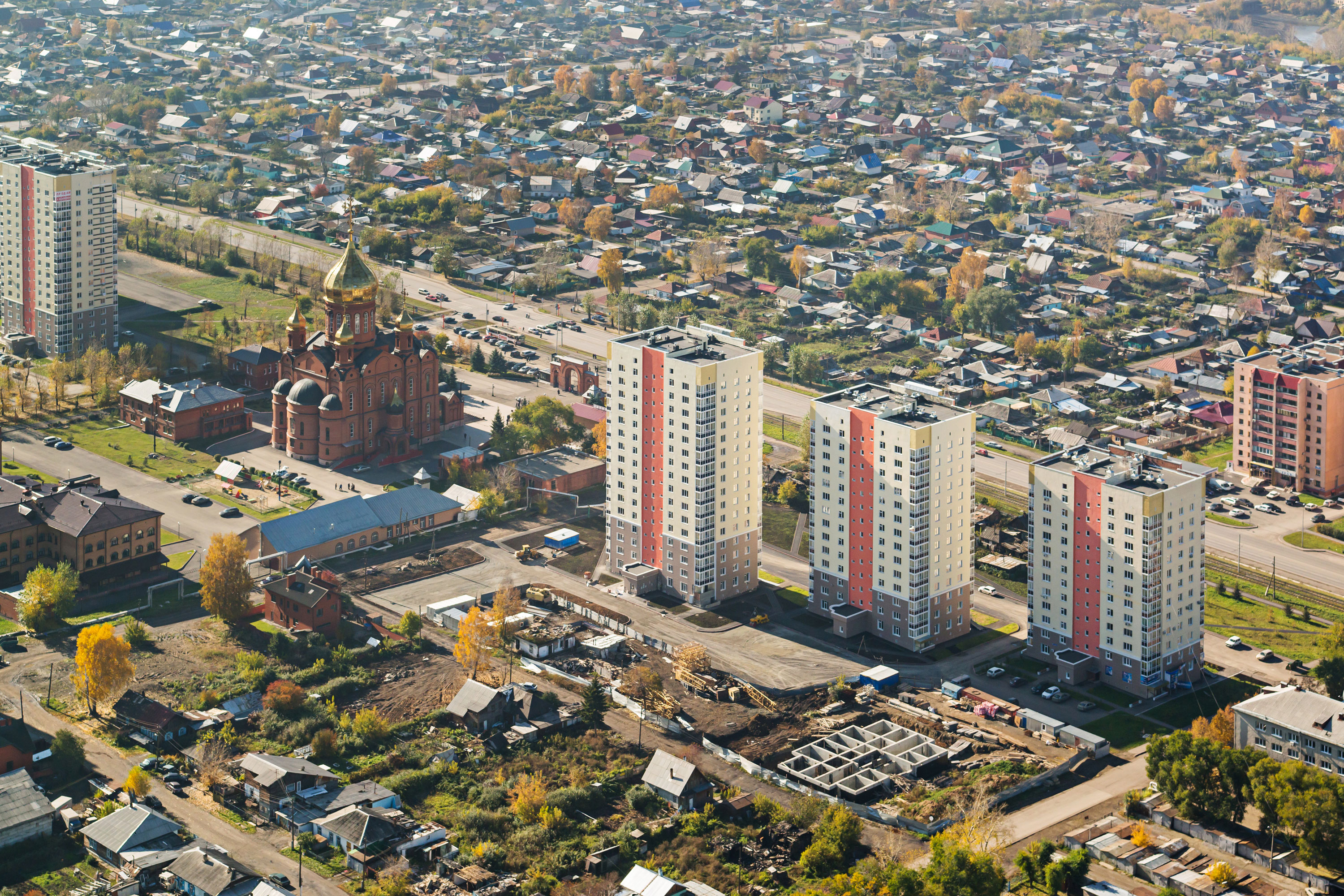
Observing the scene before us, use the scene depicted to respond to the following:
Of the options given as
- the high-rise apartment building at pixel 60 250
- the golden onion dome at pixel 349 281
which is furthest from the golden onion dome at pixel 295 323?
the high-rise apartment building at pixel 60 250

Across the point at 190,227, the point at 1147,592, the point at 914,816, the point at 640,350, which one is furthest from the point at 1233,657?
the point at 190,227

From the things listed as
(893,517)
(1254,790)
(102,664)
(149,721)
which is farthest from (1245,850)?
(102,664)

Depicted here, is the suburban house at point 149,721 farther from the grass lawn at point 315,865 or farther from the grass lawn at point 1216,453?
the grass lawn at point 1216,453

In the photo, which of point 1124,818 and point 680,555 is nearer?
point 1124,818

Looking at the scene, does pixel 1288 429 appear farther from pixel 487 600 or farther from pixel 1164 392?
pixel 487 600

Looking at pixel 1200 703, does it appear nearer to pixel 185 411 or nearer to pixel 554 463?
pixel 554 463
